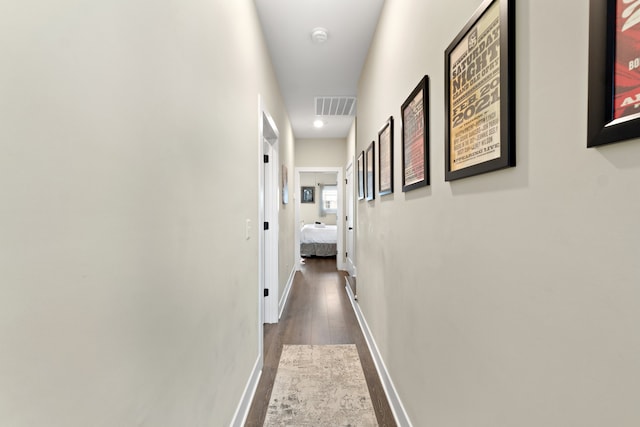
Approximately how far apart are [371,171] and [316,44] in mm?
1201


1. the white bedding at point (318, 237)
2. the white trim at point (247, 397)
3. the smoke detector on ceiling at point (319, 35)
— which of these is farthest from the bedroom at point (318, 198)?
the white trim at point (247, 397)

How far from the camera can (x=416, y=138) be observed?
4.97ft

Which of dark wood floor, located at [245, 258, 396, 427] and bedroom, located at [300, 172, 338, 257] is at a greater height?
bedroom, located at [300, 172, 338, 257]

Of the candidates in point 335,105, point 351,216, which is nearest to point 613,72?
point 335,105

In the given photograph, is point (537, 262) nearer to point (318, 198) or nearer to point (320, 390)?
point (320, 390)

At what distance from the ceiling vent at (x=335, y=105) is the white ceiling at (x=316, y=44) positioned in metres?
0.10

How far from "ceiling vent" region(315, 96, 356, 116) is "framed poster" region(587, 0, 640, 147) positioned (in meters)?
3.51

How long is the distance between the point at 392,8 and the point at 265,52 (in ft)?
3.73

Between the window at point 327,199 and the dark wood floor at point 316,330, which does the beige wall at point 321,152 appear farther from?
the window at point 327,199

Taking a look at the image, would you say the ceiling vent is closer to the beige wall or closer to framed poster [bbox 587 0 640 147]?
the beige wall

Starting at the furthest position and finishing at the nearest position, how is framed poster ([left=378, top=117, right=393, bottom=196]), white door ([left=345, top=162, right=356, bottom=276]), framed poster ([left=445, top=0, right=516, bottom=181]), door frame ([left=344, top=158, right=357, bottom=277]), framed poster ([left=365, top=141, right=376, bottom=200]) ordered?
white door ([left=345, top=162, right=356, bottom=276])
door frame ([left=344, top=158, right=357, bottom=277])
framed poster ([left=365, top=141, right=376, bottom=200])
framed poster ([left=378, top=117, right=393, bottom=196])
framed poster ([left=445, top=0, right=516, bottom=181])

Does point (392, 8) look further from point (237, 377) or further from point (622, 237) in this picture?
point (237, 377)

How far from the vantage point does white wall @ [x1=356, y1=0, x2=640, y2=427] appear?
51cm

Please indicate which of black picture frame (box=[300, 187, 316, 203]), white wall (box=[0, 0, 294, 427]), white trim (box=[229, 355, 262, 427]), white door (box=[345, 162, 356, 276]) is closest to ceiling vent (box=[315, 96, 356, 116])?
white door (box=[345, 162, 356, 276])
